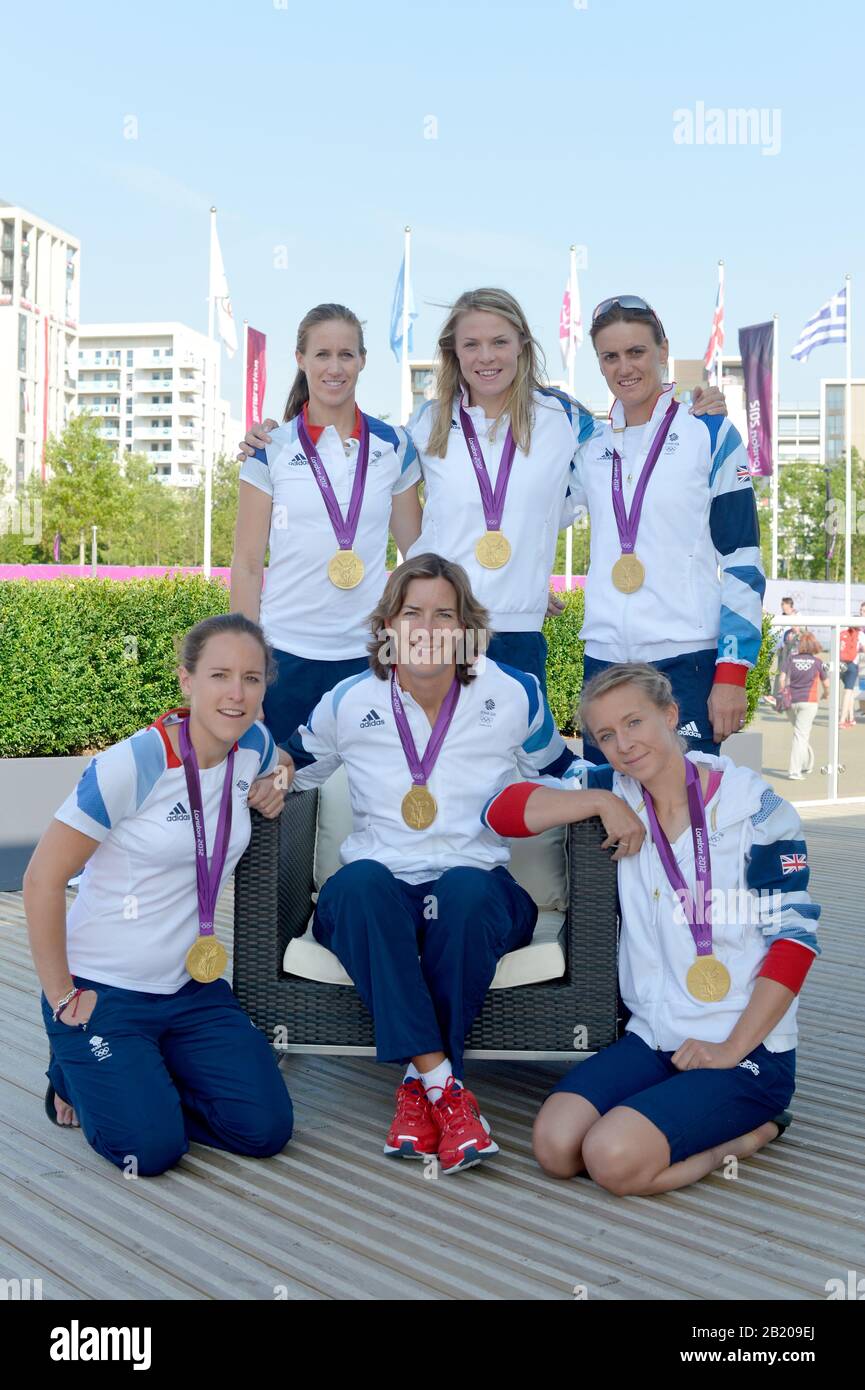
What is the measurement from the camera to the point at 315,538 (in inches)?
170

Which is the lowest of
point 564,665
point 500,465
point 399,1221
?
point 399,1221

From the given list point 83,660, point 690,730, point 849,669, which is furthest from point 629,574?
point 849,669

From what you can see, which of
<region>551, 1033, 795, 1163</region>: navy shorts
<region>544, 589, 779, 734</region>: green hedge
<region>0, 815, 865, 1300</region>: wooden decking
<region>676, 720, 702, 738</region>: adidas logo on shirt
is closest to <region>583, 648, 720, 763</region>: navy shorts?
<region>676, 720, 702, 738</region>: adidas logo on shirt

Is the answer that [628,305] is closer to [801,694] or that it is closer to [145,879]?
[145,879]

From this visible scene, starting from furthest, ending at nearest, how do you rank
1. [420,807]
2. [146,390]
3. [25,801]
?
1. [146,390]
2. [25,801]
3. [420,807]

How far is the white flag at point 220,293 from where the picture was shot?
2397cm

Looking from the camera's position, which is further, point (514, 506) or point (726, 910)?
point (514, 506)

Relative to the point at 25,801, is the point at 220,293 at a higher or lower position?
higher

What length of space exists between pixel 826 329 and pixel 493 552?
1010 inches

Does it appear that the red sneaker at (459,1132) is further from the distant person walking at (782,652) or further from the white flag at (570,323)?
the white flag at (570,323)

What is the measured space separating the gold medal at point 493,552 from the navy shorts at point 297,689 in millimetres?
493
